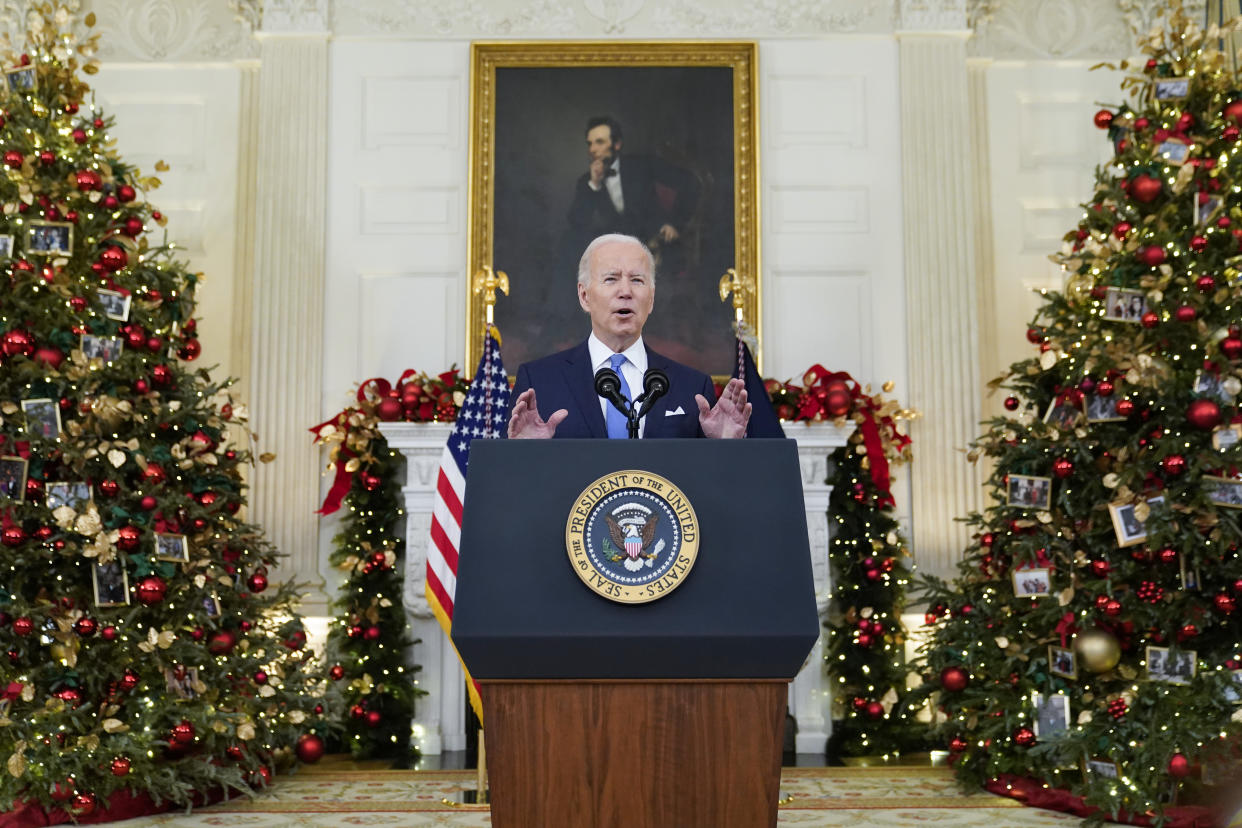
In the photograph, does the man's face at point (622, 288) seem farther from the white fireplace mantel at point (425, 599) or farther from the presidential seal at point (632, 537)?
the white fireplace mantel at point (425, 599)

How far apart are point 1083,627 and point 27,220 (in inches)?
192

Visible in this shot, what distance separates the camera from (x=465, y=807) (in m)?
4.95

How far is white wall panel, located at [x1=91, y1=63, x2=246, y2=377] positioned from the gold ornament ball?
509 centimetres

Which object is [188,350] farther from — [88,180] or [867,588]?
[867,588]

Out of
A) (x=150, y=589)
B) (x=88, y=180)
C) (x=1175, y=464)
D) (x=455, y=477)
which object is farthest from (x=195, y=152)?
(x=1175, y=464)

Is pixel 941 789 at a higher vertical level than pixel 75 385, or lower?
lower

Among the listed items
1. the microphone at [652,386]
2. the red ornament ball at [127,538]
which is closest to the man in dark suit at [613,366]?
the microphone at [652,386]

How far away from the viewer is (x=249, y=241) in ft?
24.5

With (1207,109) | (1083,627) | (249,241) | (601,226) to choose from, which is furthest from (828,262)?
(249,241)

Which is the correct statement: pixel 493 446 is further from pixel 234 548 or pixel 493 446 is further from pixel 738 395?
pixel 234 548

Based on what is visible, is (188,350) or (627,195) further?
(627,195)

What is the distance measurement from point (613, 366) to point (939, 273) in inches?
183

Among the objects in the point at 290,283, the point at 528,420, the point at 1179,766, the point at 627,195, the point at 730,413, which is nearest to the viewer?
the point at 528,420

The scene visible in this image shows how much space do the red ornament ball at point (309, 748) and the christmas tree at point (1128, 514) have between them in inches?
117
